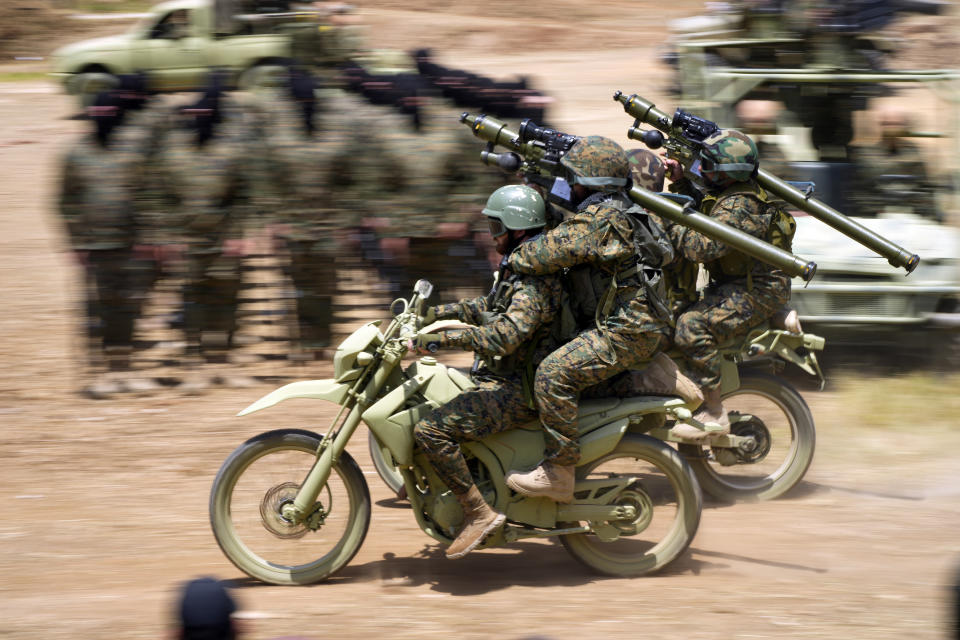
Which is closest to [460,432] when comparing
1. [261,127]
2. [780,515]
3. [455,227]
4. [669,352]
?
[669,352]

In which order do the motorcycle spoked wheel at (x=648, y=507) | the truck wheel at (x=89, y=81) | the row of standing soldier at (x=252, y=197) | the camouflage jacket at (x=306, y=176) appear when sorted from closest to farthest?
the motorcycle spoked wheel at (x=648, y=507) → the row of standing soldier at (x=252, y=197) → the camouflage jacket at (x=306, y=176) → the truck wheel at (x=89, y=81)

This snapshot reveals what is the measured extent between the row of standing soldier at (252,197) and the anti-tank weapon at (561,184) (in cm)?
201

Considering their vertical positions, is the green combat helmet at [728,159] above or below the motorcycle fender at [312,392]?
above

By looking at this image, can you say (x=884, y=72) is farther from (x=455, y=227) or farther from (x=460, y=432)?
(x=460, y=432)

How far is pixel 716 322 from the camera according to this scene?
660cm

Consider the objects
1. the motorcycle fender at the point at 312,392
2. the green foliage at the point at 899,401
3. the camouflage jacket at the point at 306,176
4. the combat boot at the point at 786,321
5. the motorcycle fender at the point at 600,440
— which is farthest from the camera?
the camouflage jacket at the point at 306,176

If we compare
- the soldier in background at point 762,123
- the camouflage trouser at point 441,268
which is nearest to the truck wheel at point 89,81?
the camouflage trouser at point 441,268

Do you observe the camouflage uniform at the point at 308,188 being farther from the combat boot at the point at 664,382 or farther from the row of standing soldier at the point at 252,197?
the combat boot at the point at 664,382

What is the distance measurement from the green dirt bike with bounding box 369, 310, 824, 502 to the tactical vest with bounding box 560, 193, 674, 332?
1.22m

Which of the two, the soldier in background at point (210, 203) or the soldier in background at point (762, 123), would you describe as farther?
the soldier in background at point (762, 123)

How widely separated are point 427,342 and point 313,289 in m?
3.72

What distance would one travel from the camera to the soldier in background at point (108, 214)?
849 cm

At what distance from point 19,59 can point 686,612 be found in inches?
949

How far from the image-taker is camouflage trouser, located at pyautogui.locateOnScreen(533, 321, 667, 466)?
538 centimetres
